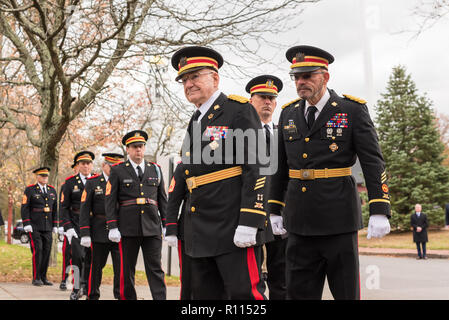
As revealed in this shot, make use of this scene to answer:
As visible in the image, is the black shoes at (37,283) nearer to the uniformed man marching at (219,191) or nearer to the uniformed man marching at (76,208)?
the uniformed man marching at (76,208)

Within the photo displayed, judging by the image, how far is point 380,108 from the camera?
101 ft

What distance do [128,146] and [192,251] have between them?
375 centimetres

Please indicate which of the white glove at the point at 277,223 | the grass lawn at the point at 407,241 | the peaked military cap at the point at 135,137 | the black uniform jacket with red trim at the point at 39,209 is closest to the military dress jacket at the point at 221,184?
the white glove at the point at 277,223

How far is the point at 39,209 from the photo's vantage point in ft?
38.4

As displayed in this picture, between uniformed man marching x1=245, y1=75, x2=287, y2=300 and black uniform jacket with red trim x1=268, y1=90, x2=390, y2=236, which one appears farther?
uniformed man marching x1=245, y1=75, x2=287, y2=300

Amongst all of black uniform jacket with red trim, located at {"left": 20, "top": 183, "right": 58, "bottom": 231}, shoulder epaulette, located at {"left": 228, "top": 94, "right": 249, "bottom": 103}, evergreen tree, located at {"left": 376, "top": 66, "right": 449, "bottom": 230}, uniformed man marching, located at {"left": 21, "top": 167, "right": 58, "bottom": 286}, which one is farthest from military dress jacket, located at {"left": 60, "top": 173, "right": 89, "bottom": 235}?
evergreen tree, located at {"left": 376, "top": 66, "right": 449, "bottom": 230}

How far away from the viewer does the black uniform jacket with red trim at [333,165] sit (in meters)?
4.05

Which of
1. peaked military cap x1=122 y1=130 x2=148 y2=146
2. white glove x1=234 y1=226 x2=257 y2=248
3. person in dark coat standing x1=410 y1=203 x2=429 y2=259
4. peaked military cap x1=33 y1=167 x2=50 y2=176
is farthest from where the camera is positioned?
person in dark coat standing x1=410 y1=203 x2=429 y2=259

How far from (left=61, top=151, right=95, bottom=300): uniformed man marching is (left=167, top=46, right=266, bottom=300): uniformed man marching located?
5.86m

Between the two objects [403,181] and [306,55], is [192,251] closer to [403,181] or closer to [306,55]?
[306,55]

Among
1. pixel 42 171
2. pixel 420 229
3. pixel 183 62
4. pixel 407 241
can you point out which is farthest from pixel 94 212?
pixel 407 241

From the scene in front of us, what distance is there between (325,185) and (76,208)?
665cm

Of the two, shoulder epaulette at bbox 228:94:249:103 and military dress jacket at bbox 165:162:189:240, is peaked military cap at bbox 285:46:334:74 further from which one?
military dress jacket at bbox 165:162:189:240

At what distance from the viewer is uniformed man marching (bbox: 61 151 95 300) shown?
947cm
